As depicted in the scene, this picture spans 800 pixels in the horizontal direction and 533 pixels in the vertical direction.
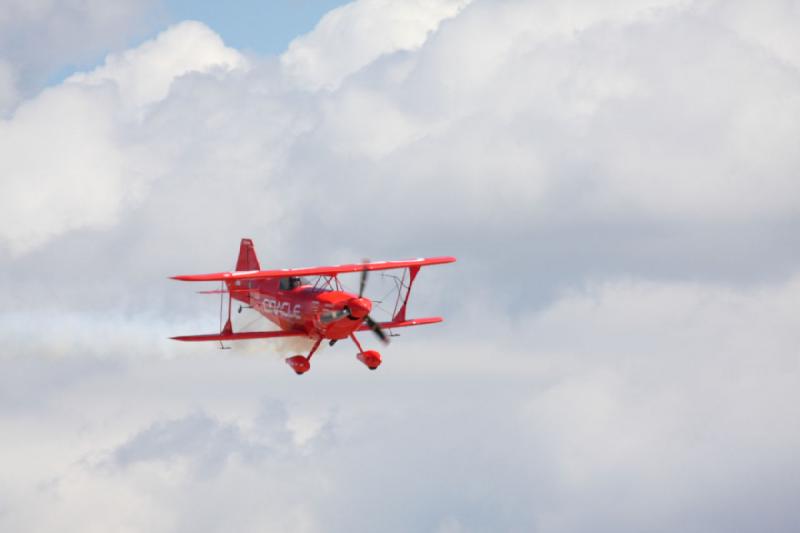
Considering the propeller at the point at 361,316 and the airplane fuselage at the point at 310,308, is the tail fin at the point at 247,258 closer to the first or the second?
the airplane fuselage at the point at 310,308

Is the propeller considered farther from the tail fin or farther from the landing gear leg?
the tail fin

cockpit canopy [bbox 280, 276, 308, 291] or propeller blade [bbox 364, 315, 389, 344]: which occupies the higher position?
cockpit canopy [bbox 280, 276, 308, 291]

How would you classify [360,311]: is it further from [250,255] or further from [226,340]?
[250,255]

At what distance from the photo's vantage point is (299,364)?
7038 cm

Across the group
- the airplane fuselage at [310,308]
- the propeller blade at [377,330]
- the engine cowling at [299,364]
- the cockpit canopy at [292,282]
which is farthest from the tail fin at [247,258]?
the propeller blade at [377,330]

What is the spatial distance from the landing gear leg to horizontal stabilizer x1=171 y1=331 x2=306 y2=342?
1031 millimetres

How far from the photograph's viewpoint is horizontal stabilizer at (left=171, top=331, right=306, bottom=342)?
70.4 metres

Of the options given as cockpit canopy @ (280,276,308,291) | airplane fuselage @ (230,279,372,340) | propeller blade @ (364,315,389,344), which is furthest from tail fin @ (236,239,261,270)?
propeller blade @ (364,315,389,344)

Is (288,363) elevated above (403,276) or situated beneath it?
situated beneath

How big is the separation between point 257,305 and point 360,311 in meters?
9.25

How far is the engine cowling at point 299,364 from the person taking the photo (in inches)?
2766

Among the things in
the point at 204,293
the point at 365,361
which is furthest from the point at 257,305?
the point at 365,361

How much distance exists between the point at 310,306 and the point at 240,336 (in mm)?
3641

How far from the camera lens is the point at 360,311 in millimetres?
68312
